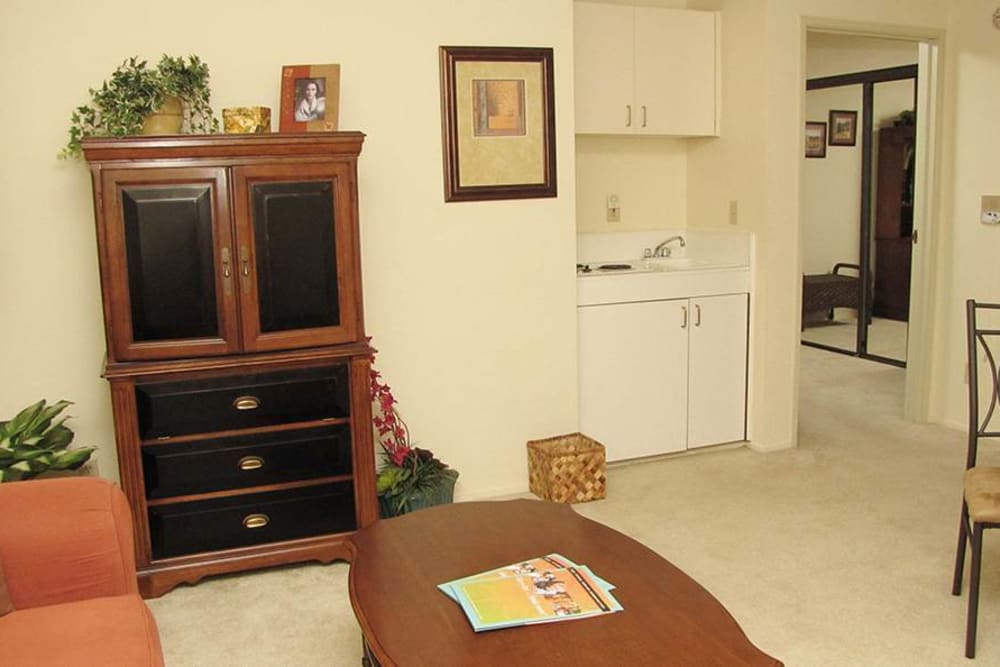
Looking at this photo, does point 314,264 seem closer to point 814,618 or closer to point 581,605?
point 581,605

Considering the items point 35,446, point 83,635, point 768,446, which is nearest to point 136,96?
point 35,446

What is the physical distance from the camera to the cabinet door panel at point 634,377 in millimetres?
4129

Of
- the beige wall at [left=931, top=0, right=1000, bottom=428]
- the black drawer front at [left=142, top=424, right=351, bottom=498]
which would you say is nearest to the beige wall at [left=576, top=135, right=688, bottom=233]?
the beige wall at [left=931, top=0, right=1000, bottom=428]

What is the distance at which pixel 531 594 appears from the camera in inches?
77.7

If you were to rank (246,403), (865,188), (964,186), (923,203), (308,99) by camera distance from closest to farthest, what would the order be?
1. (246,403)
2. (308,99)
3. (964,186)
4. (923,203)
5. (865,188)

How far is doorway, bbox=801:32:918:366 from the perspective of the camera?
6281mm

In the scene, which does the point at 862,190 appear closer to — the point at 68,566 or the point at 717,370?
the point at 717,370

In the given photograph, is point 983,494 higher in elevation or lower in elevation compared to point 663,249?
lower

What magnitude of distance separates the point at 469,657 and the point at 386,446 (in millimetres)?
1883

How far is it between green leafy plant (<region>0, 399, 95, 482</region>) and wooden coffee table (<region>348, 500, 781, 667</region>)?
1126 mm

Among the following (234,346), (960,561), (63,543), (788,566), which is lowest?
(788,566)

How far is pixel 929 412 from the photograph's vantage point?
4.89m

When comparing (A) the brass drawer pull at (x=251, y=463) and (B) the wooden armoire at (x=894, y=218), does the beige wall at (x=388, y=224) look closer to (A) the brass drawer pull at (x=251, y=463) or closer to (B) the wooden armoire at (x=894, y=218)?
(A) the brass drawer pull at (x=251, y=463)

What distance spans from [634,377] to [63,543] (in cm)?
273
